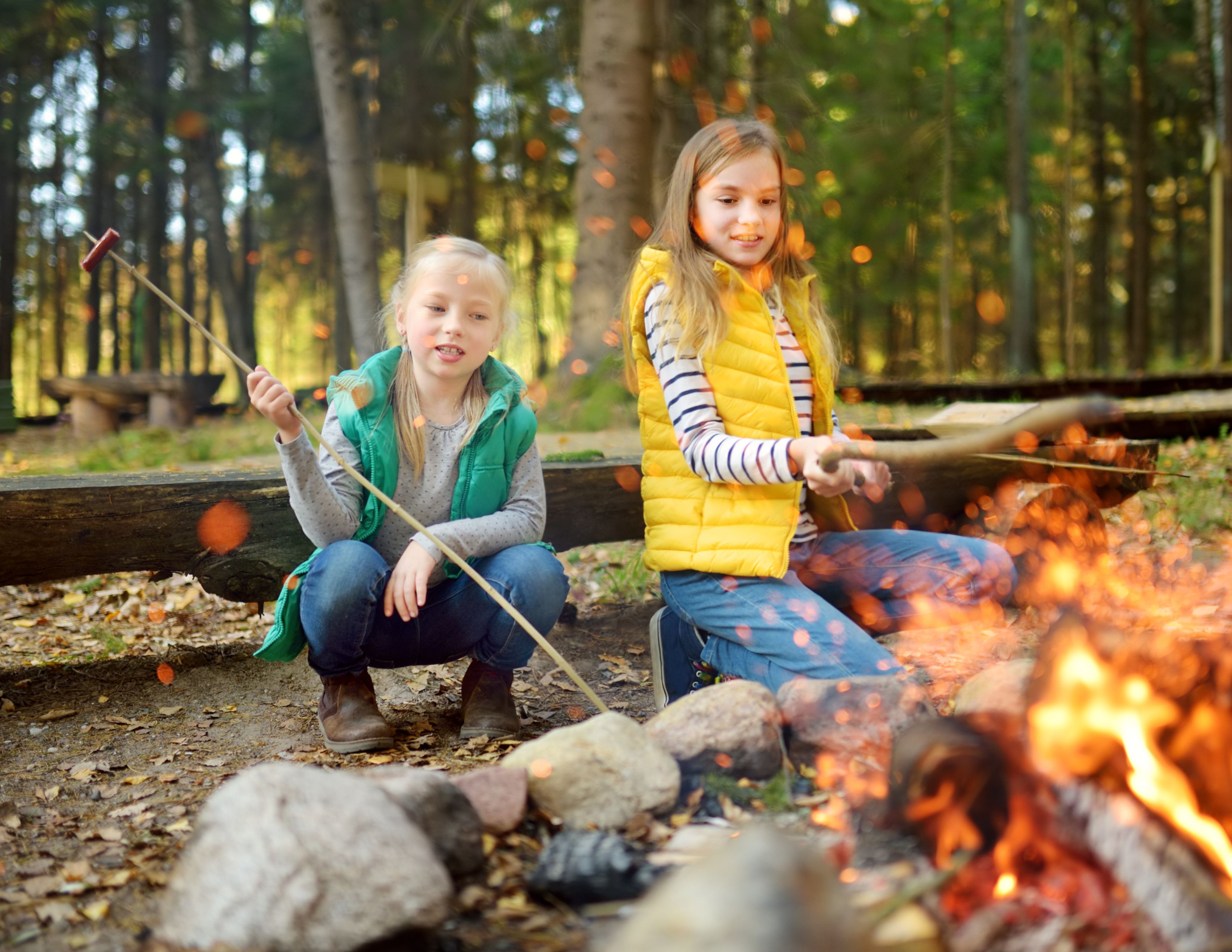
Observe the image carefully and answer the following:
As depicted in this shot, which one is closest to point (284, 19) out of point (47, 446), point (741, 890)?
point (47, 446)

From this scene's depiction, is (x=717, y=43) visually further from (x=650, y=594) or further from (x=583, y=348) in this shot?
(x=650, y=594)

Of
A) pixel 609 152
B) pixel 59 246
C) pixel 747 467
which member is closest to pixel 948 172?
pixel 609 152

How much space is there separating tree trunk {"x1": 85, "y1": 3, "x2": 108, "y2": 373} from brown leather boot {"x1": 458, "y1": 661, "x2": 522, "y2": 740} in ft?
57.1

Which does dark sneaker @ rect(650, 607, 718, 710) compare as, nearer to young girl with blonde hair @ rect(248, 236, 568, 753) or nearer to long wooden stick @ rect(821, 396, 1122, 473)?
young girl with blonde hair @ rect(248, 236, 568, 753)

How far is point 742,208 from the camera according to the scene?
280cm

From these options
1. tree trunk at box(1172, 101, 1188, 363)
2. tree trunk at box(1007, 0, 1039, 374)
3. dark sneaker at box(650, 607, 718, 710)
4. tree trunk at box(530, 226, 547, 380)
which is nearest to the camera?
dark sneaker at box(650, 607, 718, 710)

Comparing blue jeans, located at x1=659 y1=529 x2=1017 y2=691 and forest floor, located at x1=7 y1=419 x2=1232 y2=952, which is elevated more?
blue jeans, located at x1=659 y1=529 x2=1017 y2=691

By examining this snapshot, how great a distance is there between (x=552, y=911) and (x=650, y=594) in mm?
2830

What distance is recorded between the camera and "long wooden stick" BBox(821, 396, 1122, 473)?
1.70 m

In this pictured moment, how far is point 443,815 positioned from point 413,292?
5.40 feet

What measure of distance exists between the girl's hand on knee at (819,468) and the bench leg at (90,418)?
1148 centimetres

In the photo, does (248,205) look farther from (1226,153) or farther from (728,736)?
(728,736)

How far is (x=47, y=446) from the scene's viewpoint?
10.5m

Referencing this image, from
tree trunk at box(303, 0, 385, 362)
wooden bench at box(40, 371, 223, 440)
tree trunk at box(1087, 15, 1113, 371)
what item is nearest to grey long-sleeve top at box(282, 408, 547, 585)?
tree trunk at box(303, 0, 385, 362)
